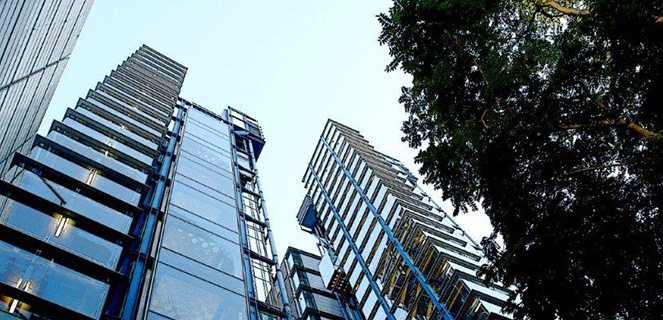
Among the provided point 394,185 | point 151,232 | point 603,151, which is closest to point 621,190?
point 603,151

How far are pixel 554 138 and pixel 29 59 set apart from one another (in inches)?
420

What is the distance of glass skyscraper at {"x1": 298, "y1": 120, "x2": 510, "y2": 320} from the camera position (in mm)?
28156

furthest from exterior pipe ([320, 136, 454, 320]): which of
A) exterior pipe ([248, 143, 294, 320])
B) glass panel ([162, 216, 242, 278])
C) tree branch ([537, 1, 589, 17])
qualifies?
tree branch ([537, 1, 589, 17])

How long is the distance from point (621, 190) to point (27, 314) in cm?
1083

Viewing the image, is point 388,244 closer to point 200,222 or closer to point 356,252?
point 356,252

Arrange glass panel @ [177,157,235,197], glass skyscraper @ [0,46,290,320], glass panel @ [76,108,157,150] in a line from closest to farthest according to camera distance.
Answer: glass skyscraper @ [0,46,290,320]
glass panel @ [177,157,235,197]
glass panel @ [76,108,157,150]

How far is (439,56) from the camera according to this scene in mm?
13742

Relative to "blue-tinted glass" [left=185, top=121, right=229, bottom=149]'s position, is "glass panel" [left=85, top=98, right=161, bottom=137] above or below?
below

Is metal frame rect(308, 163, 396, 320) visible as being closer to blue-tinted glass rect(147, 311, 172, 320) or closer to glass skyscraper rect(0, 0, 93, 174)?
glass skyscraper rect(0, 0, 93, 174)

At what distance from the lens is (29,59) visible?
458 inches

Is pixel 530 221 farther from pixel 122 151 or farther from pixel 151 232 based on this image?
pixel 122 151

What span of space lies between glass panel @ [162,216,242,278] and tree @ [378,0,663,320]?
18.1 ft

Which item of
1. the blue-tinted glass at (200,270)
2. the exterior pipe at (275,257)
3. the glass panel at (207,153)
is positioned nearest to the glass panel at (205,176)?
the glass panel at (207,153)

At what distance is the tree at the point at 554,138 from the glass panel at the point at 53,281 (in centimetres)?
747
